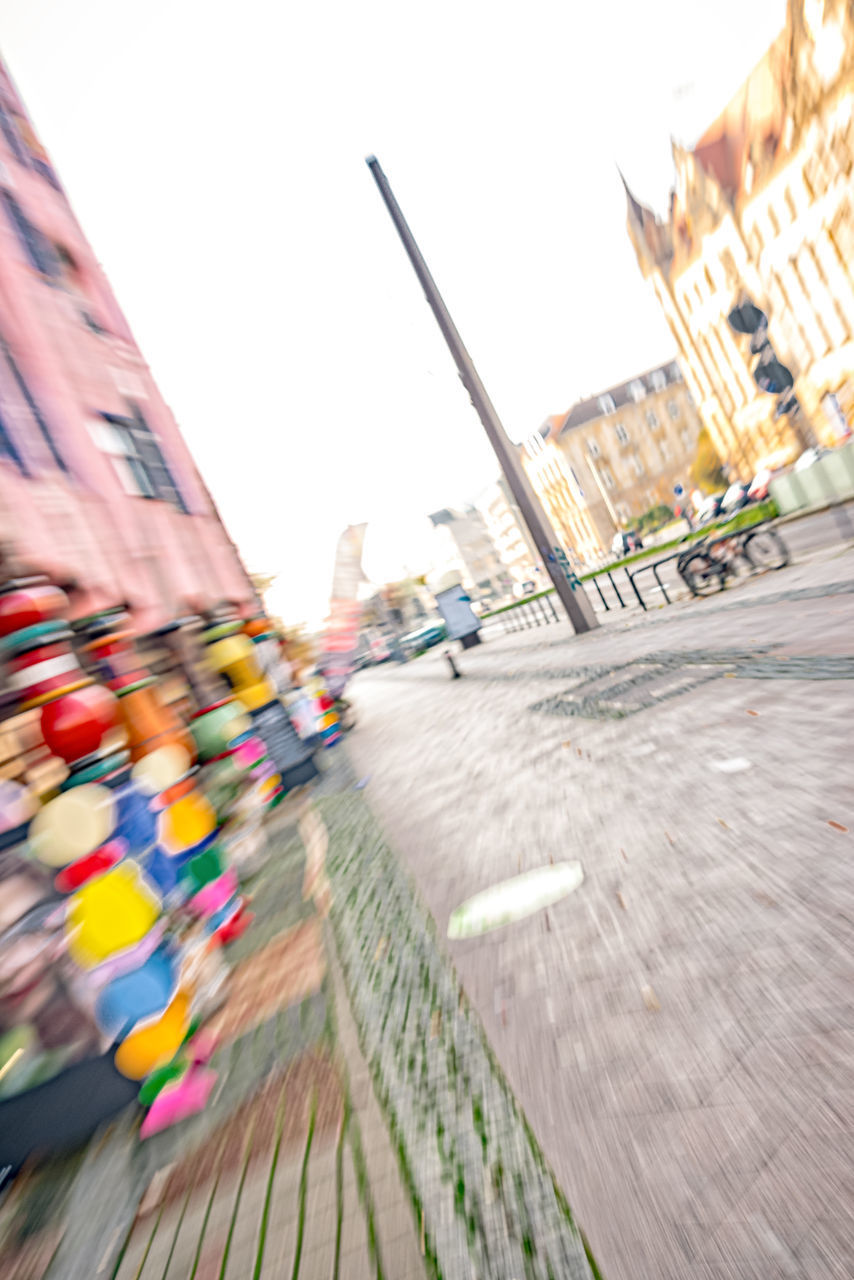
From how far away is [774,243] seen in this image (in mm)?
27219

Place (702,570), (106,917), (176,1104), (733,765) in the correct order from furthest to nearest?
(702,570) → (733,765) → (106,917) → (176,1104)

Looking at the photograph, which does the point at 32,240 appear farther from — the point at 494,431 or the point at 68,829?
the point at 68,829

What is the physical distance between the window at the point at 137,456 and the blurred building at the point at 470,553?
9781 cm

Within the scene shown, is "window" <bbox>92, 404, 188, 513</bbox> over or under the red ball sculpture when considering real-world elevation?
over

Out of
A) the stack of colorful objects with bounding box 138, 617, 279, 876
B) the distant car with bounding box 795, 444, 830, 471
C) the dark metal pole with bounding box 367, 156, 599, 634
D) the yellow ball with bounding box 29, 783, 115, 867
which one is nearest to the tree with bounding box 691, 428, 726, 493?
the distant car with bounding box 795, 444, 830, 471

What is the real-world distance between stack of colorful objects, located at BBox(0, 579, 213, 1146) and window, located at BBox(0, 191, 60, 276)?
847cm

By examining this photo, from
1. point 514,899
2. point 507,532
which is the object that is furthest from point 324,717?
point 507,532

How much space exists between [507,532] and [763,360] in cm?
6954

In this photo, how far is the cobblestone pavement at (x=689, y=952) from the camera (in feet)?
5.22

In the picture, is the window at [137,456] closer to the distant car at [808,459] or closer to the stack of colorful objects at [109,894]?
the stack of colorful objects at [109,894]

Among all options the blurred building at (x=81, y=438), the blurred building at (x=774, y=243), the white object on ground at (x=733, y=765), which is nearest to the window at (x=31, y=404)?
the blurred building at (x=81, y=438)

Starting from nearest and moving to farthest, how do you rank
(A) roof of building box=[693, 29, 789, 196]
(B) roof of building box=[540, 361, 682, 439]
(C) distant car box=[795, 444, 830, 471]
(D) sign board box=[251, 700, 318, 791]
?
(D) sign board box=[251, 700, 318, 791] < (C) distant car box=[795, 444, 830, 471] < (A) roof of building box=[693, 29, 789, 196] < (B) roof of building box=[540, 361, 682, 439]

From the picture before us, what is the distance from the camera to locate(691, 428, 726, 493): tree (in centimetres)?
3919

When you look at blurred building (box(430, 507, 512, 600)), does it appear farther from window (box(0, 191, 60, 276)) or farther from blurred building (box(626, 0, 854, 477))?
window (box(0, 191, 60, 276))
